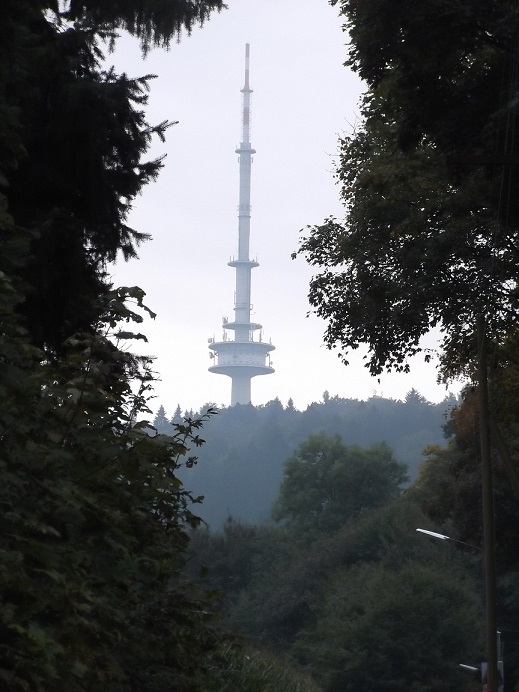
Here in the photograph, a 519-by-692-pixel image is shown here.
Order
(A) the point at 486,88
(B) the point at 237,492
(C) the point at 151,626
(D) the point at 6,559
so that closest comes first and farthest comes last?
(D) the point at 6,559 < (C) the point at 151,626 < (A) the point at 486,88 < (B) the point at 237,492

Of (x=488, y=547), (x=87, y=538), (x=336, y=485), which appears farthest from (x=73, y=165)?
(x=336, y=485)

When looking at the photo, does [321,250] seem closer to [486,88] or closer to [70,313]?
[486,88]

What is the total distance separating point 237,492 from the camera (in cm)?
18875

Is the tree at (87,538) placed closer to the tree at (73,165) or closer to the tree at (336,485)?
the tree at (73,165)

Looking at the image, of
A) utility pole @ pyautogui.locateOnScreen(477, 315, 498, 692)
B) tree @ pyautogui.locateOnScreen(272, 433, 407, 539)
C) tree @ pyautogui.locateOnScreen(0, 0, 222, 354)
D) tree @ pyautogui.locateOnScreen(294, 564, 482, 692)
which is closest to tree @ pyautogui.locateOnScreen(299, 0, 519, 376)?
utility pole @ pyautogui.locateOnScreen(477, 315, 498, 692)

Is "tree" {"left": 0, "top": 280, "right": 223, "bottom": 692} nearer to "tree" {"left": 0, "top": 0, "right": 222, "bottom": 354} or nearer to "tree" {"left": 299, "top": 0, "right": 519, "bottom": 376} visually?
"tree" {"left": 0, "top": 0, "right": 222, "bottom": 354}

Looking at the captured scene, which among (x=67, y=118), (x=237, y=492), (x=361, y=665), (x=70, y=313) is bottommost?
(x=361, y=665)

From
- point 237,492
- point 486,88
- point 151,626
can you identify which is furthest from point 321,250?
point 237,492

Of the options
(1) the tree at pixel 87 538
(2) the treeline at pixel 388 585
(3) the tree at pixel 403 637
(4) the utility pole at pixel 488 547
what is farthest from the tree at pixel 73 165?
(3) the tree at pixel 403 637

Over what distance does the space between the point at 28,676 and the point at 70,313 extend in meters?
7.61

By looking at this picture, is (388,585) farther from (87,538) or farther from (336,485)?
(87,538)

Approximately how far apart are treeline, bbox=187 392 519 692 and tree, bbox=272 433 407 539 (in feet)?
4.98

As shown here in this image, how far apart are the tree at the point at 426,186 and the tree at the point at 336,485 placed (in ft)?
235

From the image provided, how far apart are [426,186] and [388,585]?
4061 centimetres
